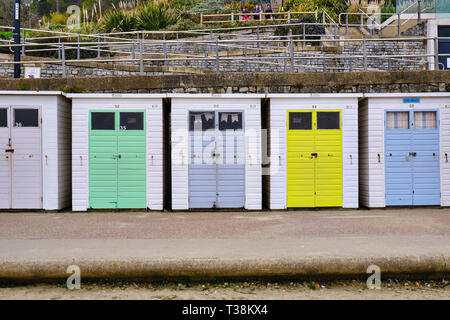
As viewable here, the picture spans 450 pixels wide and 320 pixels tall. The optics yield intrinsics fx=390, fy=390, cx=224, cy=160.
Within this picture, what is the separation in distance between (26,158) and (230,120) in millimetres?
4968

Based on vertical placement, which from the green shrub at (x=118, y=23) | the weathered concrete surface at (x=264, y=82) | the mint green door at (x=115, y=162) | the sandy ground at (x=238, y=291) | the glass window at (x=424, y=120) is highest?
the green shrub at (x=118, y=23)

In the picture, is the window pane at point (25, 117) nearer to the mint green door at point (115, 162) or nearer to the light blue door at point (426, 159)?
the mint green door at point (115, 162)

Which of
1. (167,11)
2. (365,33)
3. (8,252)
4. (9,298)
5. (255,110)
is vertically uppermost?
(167,11)

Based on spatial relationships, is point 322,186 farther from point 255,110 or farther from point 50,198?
point 50,198

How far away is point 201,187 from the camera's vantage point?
31.3 feet

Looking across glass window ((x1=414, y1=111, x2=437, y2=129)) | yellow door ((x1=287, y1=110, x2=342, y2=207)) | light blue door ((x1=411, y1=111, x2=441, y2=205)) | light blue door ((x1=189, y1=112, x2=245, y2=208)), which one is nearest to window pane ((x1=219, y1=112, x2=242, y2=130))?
light blue door ((x1=189, y1=112, x2=245, y2=208))

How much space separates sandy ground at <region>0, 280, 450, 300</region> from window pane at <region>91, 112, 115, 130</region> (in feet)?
17.2

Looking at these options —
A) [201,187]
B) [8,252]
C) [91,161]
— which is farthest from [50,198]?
[8,252]

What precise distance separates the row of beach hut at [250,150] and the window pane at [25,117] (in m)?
0.10

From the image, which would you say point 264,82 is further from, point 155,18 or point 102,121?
point 155,18

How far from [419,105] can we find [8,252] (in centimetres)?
926

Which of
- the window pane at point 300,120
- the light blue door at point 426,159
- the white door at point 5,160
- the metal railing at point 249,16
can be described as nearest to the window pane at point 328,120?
the window pane at point 300,120

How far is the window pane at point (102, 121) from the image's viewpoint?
9445 millimetres

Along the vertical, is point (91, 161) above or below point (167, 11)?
below
